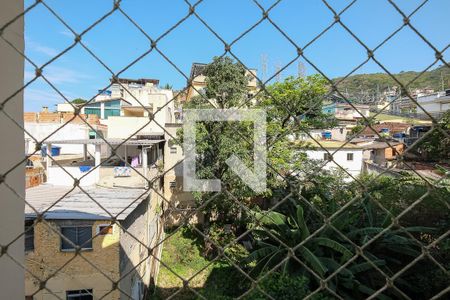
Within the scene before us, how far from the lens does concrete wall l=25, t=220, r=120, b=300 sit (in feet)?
15.9

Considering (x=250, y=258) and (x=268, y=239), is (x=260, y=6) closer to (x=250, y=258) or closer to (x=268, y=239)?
(x=250, y=258)

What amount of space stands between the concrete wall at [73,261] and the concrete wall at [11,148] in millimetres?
4086

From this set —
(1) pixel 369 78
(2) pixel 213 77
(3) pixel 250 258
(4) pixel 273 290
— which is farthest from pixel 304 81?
(1) pixel 369 78

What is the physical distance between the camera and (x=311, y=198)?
266 inches

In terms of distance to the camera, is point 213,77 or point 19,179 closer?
point 19,179


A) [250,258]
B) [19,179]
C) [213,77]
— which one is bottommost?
[250,258]

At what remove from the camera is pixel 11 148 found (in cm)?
92

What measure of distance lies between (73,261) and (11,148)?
4808mm

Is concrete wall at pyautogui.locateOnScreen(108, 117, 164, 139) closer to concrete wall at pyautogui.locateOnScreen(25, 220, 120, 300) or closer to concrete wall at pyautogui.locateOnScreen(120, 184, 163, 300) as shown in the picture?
concrete wall at pyautogui.locateOnScreen(120, 184, 163, 300)

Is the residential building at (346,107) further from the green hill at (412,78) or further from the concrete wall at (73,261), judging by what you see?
the concrete wall at (73,261)

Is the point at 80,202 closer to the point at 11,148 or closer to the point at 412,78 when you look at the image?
the point at 11,148

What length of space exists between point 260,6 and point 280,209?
6.26 m

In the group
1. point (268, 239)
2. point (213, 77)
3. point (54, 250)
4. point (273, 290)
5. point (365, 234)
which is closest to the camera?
point (273, 290)

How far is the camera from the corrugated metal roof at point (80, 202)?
4.72 meters
